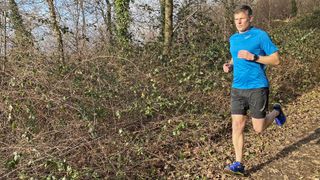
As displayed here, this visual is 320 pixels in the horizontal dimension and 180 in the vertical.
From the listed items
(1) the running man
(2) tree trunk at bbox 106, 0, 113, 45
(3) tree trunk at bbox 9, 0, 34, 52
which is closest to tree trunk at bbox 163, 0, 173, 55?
(2) tree trunk at bbox 106, 0, 113, 45

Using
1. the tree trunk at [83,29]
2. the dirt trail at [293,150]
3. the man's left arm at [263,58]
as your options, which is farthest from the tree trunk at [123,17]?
the man's left arm at [263,58]

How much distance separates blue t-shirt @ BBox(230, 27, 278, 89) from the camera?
13.7 ft

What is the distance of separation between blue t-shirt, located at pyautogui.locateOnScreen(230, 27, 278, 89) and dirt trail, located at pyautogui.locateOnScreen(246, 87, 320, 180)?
121 cm

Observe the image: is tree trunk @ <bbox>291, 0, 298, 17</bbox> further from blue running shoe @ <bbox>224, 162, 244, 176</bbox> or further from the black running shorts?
blue running shoe @ <bbox>224, 162, 244, 176</bbox>

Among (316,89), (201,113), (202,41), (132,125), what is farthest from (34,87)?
(316,89)

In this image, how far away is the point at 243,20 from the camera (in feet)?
13.7

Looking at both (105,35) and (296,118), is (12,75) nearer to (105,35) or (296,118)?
(105,35)

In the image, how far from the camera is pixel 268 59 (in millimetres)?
4098

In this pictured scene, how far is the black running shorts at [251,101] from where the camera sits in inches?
171

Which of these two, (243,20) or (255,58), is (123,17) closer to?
(243,20)

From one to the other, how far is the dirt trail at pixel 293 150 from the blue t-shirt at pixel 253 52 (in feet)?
3.98

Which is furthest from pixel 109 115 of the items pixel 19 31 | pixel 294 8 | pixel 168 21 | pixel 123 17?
pixel 294 8

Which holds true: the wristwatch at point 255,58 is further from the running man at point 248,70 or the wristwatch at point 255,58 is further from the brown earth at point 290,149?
the brown earth at point 290,149

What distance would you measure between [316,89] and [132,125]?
16.7 ft
